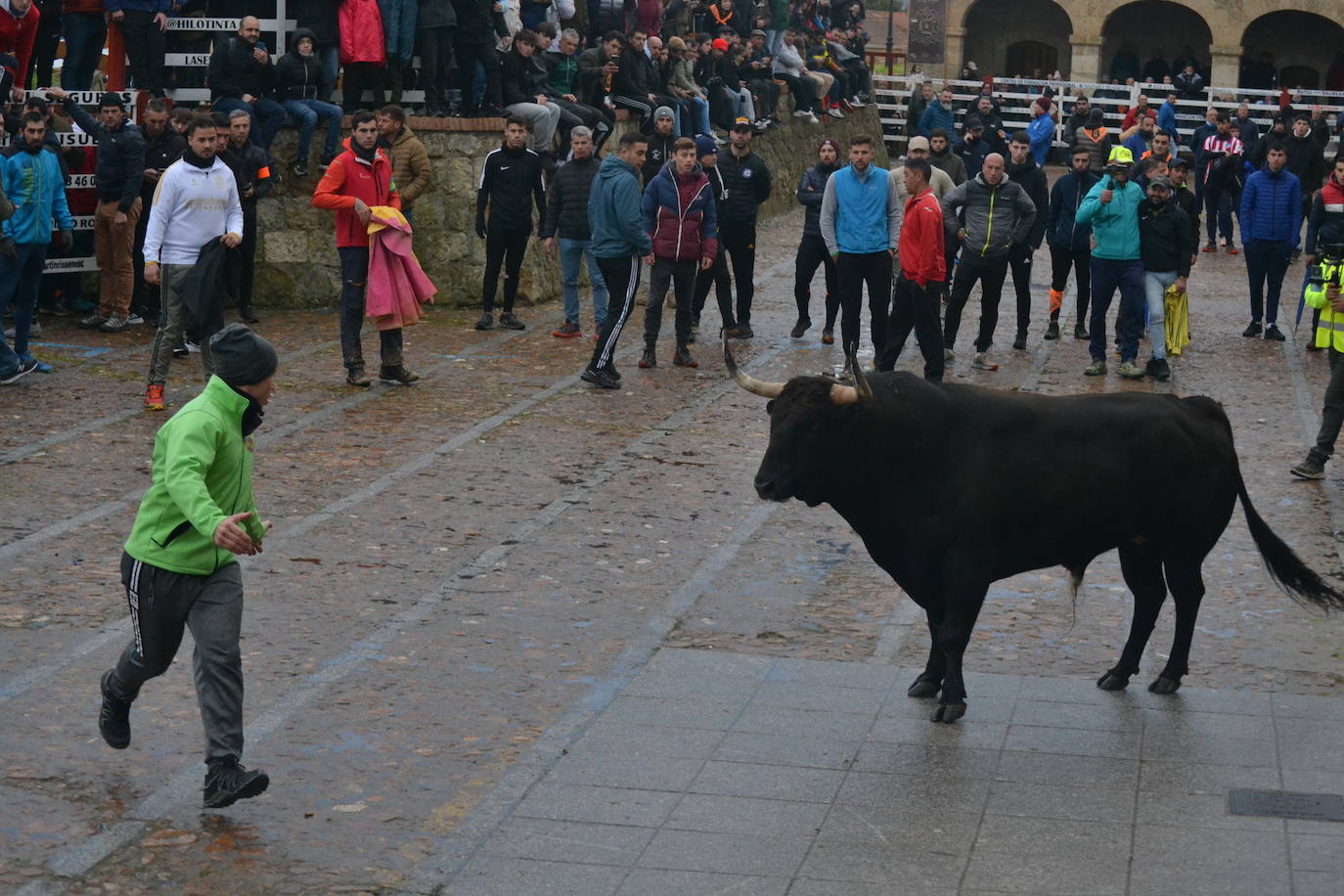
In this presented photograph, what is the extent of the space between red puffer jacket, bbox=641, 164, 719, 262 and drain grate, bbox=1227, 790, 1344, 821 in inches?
374

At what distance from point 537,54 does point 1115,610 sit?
38.2 ft

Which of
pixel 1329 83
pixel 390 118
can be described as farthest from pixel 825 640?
pixel 1329 83

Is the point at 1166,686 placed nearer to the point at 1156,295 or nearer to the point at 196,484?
the point at 196,484

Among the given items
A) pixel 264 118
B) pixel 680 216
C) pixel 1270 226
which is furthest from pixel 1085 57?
pixel 680 216

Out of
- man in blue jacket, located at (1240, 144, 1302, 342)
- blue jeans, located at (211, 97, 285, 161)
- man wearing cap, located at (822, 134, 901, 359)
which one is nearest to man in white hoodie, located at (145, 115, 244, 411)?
blue jeans, located at (211, 97, 285, 161)

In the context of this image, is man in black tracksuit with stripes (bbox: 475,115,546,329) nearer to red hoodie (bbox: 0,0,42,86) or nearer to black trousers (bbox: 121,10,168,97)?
black trousers (bbox: 121,10,168,97)

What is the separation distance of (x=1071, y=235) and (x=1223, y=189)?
341 inches

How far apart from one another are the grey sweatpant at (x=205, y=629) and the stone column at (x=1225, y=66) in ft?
130

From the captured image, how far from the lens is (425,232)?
18.3m

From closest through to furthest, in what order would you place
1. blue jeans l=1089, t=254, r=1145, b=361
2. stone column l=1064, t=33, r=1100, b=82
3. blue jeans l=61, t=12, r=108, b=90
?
blue jeans l=1089, t=254, r=1145, b=361 → blue jeans l=61, t=12, r=108, b=90 → stone column l=1064, t=33, r=1100, b=82

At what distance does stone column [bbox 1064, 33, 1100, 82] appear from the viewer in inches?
1730

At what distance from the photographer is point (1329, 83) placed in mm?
42875

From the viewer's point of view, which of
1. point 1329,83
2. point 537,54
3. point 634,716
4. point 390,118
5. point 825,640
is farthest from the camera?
point 1329,83

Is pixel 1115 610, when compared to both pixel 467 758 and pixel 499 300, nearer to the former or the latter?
pixel 467 758
